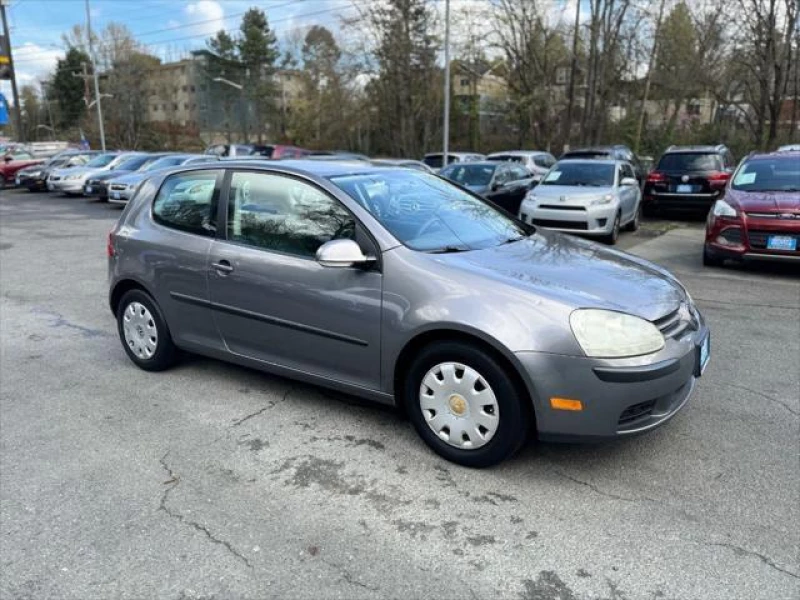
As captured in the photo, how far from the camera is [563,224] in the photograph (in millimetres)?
10930

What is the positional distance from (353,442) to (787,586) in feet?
7.19

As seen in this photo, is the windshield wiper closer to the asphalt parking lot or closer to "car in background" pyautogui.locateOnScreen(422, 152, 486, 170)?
the asphalt parking lot

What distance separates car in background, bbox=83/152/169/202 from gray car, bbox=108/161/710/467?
53.0 ft

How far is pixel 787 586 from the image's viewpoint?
245 centimetres

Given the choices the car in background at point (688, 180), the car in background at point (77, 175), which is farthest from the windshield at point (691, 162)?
the car in background at point (77, 175)

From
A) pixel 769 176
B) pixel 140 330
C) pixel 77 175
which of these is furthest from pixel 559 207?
pixel 77 175

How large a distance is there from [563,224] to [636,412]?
824 centimetres

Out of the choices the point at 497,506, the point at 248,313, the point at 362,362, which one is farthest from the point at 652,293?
the point at 248,313

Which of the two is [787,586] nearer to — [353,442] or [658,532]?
[658,532]

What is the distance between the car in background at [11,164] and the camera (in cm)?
2597

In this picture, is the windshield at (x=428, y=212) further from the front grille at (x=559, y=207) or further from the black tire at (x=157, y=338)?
the front grille at (x=559, y=207)

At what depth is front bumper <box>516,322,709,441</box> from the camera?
296cm

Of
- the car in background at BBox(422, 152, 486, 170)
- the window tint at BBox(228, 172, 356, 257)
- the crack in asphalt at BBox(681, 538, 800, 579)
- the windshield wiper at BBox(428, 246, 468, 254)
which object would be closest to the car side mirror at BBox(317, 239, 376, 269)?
the window tint at BBox(228, 172, 356, 257)

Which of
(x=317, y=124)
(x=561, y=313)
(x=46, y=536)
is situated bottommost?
(x=46, y=536)
